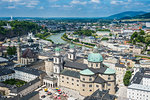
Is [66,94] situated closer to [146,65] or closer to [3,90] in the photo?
[3,90]

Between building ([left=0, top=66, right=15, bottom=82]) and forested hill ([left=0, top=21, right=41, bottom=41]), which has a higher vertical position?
forested hill ([left=0, top=21, right=41, bottom=41])

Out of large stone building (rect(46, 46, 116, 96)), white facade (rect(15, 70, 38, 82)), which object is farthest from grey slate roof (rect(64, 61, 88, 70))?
white facade (rect(15, 70, 38, 82))

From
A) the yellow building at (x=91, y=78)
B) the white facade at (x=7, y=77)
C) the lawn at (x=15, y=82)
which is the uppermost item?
the yellow building at (x=91, y=78)

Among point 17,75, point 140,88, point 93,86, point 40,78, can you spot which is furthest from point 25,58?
point 140,88

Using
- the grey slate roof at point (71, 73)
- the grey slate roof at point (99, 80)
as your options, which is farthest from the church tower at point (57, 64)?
the grey slate roof at point (99, 80)

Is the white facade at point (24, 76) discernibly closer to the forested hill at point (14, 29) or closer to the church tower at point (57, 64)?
the church tower at point (57, 64)

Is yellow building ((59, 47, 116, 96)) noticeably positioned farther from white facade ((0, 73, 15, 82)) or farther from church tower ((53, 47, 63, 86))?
white facade ((0, 73, 15, 82))

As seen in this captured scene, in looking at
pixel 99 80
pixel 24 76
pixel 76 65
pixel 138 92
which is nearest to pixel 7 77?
pixel 24 76

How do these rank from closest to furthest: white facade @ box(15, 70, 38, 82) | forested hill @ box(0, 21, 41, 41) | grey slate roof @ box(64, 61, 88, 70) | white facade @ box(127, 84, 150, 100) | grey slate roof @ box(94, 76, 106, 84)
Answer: white facade @ box(127, 84, 150, 100) → grey slate roof @ box(94, 76, 106, 84) → grey slate roof @ box(64, 61, 88, 70) → white facade @ box(15, 70, 38, 82) → forested hill @ box(0, 21, 41, 41)

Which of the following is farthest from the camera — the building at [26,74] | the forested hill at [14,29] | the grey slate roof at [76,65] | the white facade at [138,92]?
the forested hill at [14,29]
